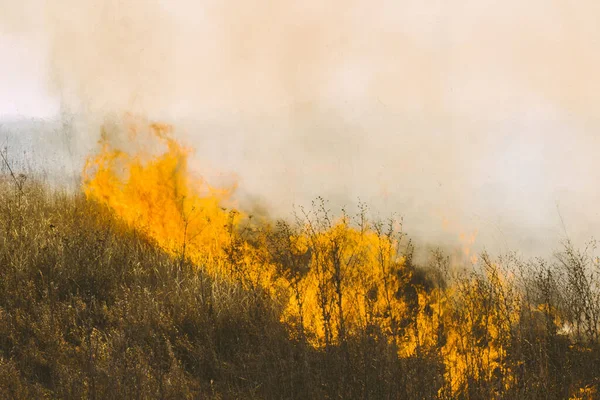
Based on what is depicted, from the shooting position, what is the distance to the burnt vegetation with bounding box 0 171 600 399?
4.26 m

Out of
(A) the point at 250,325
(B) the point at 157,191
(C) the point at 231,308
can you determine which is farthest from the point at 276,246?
(B) the point at 157,191

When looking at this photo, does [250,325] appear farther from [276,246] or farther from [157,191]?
[157,191]

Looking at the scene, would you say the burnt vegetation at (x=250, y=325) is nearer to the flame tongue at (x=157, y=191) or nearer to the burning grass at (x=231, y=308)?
the burning grass at (x=231, y=308)

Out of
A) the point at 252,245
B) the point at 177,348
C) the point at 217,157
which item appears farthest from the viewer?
the point at 217,157

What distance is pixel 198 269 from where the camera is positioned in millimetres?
7027

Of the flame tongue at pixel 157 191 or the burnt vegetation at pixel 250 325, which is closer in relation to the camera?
the burnt vegetation at pixel 250 325

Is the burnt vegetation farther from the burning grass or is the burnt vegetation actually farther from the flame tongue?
the flame tongue

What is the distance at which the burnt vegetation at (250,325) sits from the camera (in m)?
4.26

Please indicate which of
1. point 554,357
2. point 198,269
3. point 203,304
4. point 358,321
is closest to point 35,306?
point 203,304

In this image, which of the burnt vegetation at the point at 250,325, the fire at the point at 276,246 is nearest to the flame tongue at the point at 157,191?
the fire at the point at 276,246

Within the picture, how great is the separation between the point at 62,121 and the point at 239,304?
6.92 meters

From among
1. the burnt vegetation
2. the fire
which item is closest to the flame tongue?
the fire

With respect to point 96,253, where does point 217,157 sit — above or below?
above

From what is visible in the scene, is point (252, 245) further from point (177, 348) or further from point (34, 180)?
point (34, 180)
